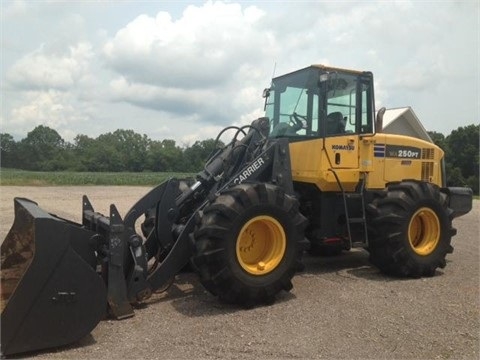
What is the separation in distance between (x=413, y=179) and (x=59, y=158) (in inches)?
2923

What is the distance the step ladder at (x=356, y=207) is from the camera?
274 inches

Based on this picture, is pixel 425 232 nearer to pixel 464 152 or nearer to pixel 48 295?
pixel 48 295

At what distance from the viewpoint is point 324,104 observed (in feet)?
22.5

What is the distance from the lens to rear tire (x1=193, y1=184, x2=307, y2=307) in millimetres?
5156

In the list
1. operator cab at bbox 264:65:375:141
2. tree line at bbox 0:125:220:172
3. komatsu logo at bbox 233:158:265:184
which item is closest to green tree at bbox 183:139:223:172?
operator cab at bbox 264:65:375:141

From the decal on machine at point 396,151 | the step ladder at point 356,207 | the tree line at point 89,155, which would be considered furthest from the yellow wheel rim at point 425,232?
the tree line at point 89,155

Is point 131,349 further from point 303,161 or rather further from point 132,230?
point 303,161

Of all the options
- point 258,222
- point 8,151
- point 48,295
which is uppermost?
point 8,151

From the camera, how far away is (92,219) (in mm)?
5879

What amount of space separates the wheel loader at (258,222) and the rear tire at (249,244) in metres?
0.01

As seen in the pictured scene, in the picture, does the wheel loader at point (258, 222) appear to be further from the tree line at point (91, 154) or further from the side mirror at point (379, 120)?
the tree line at point (91, 154)

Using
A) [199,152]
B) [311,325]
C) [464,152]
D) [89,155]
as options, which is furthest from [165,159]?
[311,325]

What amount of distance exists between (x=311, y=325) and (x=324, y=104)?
3.33 meters

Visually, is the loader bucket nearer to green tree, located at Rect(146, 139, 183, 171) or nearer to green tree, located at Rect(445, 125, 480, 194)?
green tree, located at Rect(445, 125, 480, 194)
